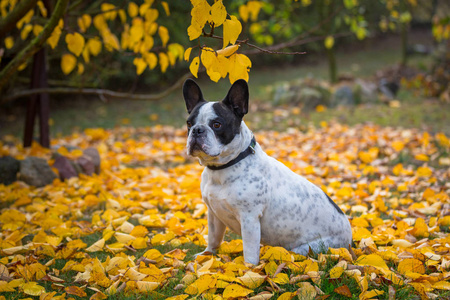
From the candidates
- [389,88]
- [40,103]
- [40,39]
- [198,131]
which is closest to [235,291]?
[198,131]

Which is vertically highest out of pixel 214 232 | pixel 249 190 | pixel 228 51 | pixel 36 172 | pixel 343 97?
pixel 228 51

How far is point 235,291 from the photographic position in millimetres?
2375

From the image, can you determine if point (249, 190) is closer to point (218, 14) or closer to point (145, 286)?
point (145, 286)

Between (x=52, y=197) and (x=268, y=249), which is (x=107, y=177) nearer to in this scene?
(x=52, y=197)

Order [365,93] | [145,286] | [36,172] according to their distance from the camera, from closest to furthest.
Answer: [145,286] < [36,172] < [365,93]

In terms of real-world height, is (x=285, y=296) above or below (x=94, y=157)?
below

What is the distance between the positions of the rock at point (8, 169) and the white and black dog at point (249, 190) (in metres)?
3.06

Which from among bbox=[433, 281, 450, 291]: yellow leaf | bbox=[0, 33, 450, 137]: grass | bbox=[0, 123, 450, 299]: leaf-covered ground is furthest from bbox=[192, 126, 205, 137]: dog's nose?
bbox=[0, 33, 450, 137]: grass

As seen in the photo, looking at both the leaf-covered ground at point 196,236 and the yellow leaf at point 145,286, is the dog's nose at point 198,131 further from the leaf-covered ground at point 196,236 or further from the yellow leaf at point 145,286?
the yellow leaf at point 145,286

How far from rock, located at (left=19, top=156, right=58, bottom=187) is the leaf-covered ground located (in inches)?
5.2

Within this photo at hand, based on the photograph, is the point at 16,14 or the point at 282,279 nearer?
the point at 282,279

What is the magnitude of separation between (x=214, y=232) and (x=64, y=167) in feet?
9.49

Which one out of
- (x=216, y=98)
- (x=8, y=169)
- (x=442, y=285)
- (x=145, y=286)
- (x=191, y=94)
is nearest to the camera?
(x=442, y=285)

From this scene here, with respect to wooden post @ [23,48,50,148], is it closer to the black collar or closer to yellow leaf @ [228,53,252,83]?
the black collar
